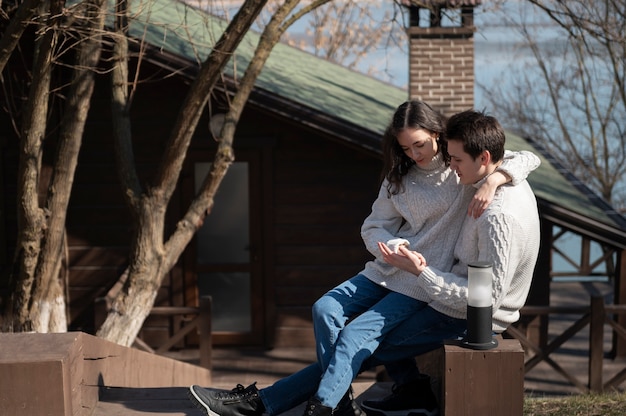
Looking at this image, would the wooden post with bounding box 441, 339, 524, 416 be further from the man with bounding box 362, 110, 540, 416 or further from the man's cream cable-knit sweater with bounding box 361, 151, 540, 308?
the man's cream cable-knit sweater with bounding box 361, 151, 540, 308

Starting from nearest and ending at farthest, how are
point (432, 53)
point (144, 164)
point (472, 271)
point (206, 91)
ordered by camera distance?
point (472, 271) → point (206, 91) → point (144, 164) → point (432, 53)

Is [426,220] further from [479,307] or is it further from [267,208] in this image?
[267,208]

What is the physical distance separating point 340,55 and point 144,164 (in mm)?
17293

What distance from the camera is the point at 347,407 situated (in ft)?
14.1

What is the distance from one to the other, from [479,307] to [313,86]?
7811 mm

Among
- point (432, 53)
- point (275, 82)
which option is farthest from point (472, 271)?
point (432, 53)

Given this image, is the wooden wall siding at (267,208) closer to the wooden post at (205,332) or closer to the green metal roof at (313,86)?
the green metal roof at (313,86)

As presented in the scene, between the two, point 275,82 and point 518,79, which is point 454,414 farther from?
point 518,79

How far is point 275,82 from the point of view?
10.4 m

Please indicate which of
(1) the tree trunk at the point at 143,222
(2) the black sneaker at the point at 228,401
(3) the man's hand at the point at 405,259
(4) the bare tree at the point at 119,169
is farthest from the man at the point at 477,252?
(1) the tree trunk at the point at 143,222

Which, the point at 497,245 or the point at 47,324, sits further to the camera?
the point at 47,324

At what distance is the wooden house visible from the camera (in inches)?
403

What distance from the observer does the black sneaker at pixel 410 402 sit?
440 centimetres

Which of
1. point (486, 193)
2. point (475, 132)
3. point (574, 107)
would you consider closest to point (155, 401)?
point (486, 193)
